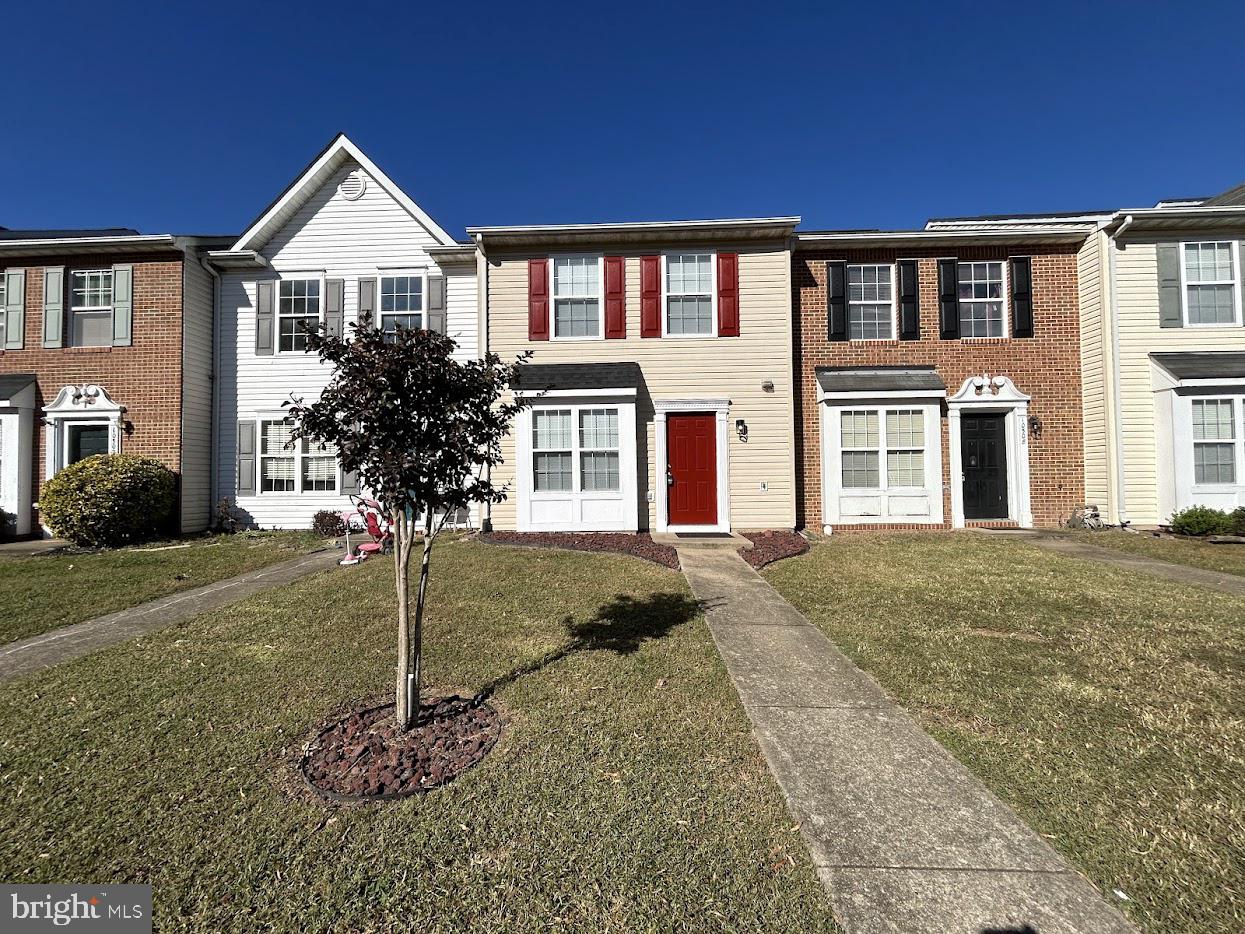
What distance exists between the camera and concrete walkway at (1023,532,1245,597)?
679 cm

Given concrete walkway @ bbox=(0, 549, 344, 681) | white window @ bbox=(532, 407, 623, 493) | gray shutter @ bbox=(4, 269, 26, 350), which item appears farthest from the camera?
gray shutter @ bbox=(4, 269, 26, 350)

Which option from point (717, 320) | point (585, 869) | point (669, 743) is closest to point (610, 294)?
point (717, 320)

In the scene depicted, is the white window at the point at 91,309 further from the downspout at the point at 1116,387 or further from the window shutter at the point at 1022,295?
the downspout at the point at 1116,387

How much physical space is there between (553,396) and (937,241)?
938 centimetres

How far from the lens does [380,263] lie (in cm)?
1262

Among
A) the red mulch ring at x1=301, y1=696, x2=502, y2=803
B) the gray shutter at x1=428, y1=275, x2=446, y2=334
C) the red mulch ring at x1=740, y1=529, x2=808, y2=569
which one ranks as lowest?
the red mulch ring at x1=301, y1=696, x2=502, y2=803

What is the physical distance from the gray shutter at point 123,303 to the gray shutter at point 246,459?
3.11m

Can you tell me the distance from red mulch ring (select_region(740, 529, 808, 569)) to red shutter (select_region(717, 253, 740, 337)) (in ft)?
14.8

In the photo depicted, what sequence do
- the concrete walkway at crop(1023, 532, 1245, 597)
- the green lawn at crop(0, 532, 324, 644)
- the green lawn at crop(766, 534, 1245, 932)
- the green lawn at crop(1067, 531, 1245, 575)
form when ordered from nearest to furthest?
the green lawn at crop(766, 534, 1245, 932)
the green lawn at crop(0, 532, 324, 644)
the concrete walkway at crop(1023, 532, 1245, 597)
the green lawn at crop(1067, 531, 1245, 575)

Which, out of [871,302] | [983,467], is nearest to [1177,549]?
[983,467]

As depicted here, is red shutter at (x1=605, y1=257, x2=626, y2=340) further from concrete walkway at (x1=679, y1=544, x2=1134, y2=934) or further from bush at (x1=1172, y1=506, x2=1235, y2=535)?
bush at (x1=1172, y1=506, x2=1235, y2=535)

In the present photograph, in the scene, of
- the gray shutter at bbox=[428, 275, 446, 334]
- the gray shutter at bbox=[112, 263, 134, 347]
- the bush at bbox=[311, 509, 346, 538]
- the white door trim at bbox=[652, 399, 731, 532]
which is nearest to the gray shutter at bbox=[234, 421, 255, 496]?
the bush at bbox=[311, 509, 346, 538]

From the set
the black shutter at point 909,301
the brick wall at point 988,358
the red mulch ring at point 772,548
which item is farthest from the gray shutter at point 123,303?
the black shutter at point 909,301

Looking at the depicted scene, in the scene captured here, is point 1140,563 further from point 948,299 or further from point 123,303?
point 123,303
